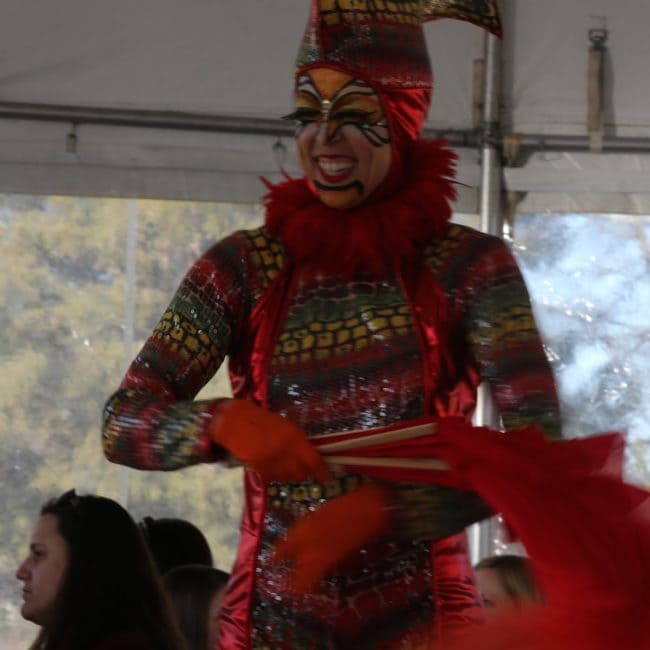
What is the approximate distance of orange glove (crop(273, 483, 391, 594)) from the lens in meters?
1.48

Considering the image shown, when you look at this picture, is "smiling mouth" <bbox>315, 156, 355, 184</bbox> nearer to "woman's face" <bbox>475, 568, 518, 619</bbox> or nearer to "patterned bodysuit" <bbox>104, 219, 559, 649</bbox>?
"patterned bodysuit" <bbox>104, 219, 559, 649</bbox>

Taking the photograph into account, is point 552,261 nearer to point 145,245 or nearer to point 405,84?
point 145,245

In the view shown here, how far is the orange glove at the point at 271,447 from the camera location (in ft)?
5.18

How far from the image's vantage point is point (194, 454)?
1.66 meters

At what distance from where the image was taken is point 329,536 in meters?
1.48

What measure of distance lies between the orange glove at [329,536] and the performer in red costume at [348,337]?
0.45 feet

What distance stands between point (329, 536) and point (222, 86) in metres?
2.65

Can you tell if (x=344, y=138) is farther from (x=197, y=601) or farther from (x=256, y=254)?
(x=197, y=601)

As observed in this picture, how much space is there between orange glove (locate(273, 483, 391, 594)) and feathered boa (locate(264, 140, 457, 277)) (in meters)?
0.46

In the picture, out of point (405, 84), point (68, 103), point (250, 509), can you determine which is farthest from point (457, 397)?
point (68, 103)

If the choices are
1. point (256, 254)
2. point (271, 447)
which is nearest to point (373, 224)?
point (256, 254)

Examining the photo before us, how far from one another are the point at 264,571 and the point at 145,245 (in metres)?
2.48

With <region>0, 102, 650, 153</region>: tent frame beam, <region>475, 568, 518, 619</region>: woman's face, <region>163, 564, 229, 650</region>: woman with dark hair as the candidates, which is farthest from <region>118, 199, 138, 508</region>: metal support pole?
<region>475, 568, 518, 619</region>: woman's face

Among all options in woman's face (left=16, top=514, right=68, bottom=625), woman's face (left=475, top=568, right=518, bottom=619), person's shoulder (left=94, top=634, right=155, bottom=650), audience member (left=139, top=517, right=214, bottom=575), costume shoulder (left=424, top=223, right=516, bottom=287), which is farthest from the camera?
audience member (left=139, top=517, right=214, bottom=575)
